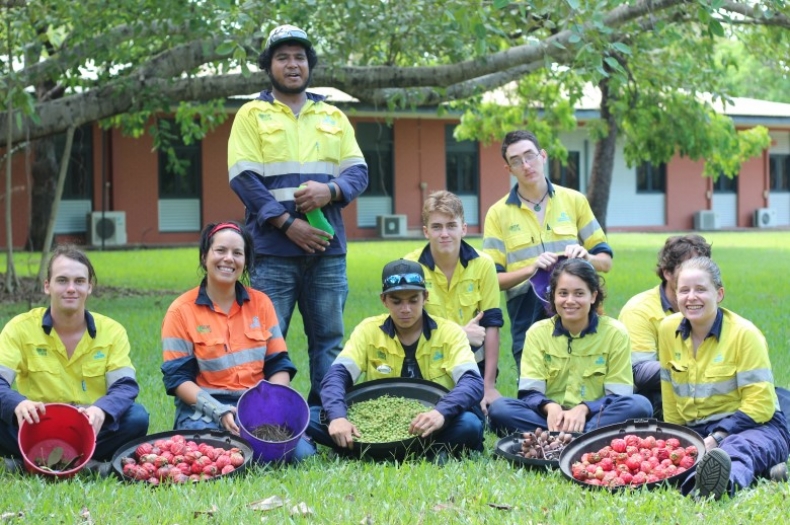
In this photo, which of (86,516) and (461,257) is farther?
(461,257)

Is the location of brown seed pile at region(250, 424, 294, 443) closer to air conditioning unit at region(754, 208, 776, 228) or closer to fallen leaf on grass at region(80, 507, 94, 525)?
fallen leaf on grass at region(80, 507, 94, 525)

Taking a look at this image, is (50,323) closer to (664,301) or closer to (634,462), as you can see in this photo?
(634,462)

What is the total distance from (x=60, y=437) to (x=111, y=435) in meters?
0.26

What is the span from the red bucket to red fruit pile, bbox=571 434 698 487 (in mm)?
2343

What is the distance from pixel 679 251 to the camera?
6352 mm

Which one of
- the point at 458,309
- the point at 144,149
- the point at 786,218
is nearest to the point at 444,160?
the point at 144,149

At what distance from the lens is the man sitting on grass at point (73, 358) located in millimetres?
5605

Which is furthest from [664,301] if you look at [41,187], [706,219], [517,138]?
[706,219]

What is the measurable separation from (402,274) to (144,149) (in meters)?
21.5

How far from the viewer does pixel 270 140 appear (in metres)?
6.35

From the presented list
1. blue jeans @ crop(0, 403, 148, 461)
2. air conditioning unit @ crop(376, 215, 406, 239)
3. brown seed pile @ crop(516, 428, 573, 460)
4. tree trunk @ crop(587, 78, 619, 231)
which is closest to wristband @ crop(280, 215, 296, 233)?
blue jeans @ crop(0, 403, 148, 461)

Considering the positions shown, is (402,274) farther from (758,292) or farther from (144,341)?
(758,292)

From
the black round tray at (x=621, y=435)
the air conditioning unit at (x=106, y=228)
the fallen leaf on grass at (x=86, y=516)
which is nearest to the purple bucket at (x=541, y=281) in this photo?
the black round tray at (x=621, y=435)

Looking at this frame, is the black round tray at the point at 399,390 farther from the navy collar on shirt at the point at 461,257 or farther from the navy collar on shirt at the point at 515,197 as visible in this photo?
the navy collar on shirt at the point at 515,197
